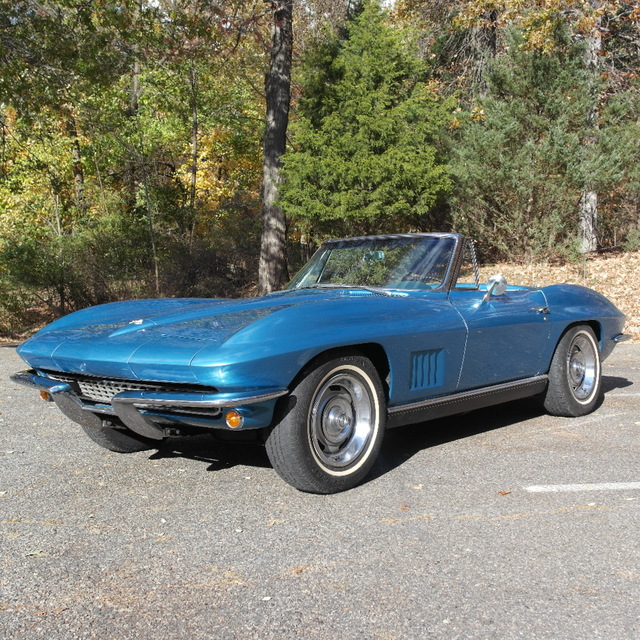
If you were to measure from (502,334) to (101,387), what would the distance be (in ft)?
8.12

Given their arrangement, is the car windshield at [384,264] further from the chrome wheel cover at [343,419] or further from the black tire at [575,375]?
the black tire at [575,375]

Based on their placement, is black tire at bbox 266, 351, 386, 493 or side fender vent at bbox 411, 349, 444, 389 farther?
side fender vent at bbox 411, 349, 444, 389

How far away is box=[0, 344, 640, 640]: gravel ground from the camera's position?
2451 mm

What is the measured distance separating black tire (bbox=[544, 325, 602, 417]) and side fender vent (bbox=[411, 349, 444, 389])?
1.47m

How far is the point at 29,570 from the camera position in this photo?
2850 millimetres

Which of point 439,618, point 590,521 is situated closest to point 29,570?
point 439,618

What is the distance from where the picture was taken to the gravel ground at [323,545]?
245 cm

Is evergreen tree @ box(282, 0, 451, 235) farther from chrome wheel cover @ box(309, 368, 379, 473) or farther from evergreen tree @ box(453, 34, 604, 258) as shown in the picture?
chrome wheel cover @ box(309, 368, 379, 473)

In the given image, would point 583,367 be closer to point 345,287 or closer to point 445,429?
point 445,429

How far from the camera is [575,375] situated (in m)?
5.66

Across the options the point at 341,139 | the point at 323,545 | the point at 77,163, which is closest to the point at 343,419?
the point at 323,545

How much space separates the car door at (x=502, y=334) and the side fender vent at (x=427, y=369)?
0.23 m

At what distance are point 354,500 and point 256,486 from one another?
0.54 meters

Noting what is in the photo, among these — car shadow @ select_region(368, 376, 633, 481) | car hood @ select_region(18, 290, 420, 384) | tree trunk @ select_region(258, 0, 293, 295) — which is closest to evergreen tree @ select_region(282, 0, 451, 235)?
tree trunk @ select_region(258, 0, 293, 295)
